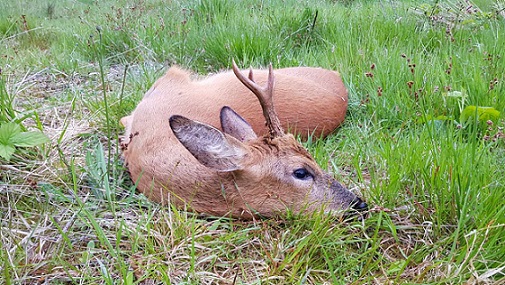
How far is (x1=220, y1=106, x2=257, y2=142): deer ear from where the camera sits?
2.76m

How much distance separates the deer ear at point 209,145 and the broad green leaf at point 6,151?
0.82 meters

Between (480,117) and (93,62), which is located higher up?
(480,117)

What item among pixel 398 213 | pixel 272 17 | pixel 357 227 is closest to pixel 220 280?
pixel 357 227

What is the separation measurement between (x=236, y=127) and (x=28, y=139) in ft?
3.46

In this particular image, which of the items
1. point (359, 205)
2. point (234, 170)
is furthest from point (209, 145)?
point (359, 205)

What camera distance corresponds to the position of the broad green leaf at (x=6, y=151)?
2408 millimetres

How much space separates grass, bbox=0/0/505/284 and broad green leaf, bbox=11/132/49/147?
4.9 inches

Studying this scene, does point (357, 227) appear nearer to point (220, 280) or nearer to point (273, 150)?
point (273, 150)

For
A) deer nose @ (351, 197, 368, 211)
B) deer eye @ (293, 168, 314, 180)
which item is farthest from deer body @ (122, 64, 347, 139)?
deer nose @ (351, 197, 368, 211)

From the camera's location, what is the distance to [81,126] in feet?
11.0

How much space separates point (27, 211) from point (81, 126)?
108 centimetres

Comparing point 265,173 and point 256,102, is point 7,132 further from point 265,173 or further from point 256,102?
point 256,102

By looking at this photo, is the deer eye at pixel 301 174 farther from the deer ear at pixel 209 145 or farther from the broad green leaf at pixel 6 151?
the broad green leaf at pixel 6 151

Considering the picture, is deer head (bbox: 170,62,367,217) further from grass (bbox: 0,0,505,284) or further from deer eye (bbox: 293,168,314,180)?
grass (bbox: 0,0,505,284)
